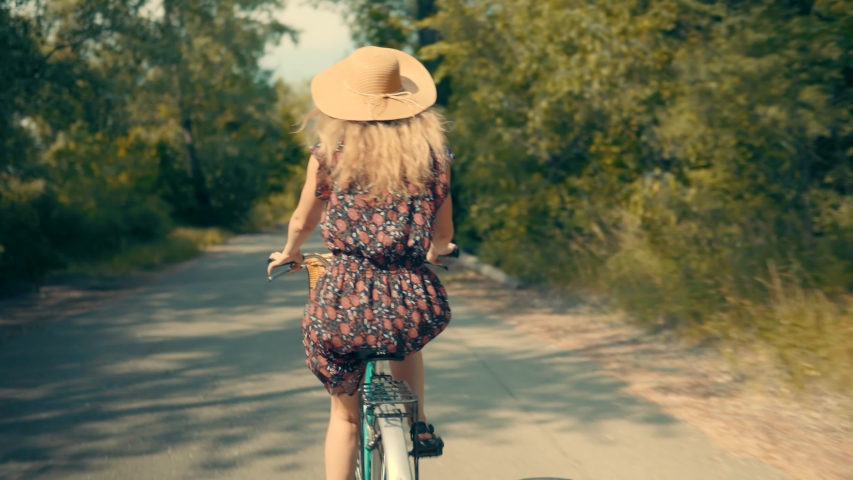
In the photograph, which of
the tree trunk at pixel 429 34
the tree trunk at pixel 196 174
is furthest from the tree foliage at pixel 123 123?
the tree trunk at pixel 429 34

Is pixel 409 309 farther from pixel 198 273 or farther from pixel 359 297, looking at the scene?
pixel 198 273

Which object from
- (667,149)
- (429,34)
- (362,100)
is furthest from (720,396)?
(429,34)

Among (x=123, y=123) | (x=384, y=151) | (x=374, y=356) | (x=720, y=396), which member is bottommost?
(x=720, y=396)

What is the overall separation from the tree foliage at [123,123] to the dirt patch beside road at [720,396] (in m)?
8.21

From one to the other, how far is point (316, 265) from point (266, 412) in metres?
2.75

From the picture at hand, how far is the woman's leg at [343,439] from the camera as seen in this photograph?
3.38 m

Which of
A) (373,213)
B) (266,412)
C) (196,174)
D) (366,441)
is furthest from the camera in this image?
(196,174)

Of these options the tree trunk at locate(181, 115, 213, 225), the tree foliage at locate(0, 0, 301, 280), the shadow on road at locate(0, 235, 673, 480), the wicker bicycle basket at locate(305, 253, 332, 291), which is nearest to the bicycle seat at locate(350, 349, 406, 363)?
the wicker bicycle basket at locate(305, 253, 332, 291)

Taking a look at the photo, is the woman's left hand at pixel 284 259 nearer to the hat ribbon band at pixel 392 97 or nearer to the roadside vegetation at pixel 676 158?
the hat ribbon band at pixel 392 97

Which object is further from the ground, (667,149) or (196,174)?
(667,149)

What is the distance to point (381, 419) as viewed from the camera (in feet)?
10.0

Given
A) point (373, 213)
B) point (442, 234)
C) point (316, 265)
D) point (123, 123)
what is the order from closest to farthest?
1. point (373, 213)
2. point (316, 265)
3. point (442, 234)
4. point (123, 123)

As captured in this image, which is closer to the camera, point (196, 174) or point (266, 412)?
point (266, 412)

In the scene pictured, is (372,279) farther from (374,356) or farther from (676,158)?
(676,158)
